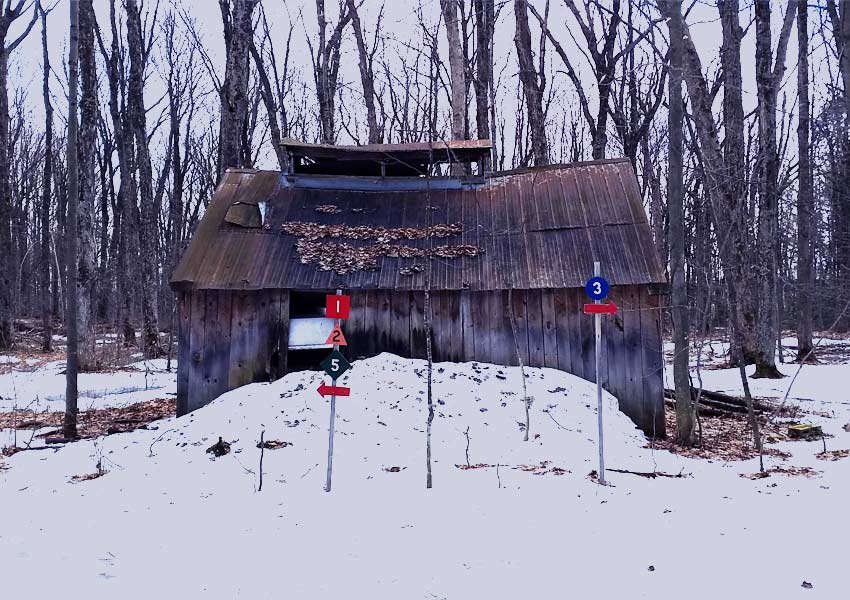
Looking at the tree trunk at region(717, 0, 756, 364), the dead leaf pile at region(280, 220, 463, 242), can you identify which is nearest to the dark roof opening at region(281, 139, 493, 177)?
the dead leaf pile at region(280, 220, 463, 242)

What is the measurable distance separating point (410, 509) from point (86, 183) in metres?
15.1

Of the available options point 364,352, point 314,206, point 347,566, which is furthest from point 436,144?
point 347,566

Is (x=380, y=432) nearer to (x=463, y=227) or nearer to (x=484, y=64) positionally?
(x=463, y=227)

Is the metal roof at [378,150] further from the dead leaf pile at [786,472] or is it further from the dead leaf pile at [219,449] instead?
the dead leaf pile at [786,472]

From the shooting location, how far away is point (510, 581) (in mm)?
4297

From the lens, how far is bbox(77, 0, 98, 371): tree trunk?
13.9 meters

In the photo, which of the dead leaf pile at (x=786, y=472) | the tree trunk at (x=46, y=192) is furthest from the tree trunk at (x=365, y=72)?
the dead leaf pile at (x=786, y=472)

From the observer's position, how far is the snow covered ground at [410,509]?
14.1 ft

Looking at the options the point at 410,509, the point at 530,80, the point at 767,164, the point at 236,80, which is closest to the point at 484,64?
the point at 530,80

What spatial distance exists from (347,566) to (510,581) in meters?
1.25

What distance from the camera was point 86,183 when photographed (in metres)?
16.5

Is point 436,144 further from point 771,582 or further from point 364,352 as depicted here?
point 771,582

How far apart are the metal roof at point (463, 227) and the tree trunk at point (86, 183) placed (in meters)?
5.11

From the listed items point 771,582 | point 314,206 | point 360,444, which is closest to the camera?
point 771,582
